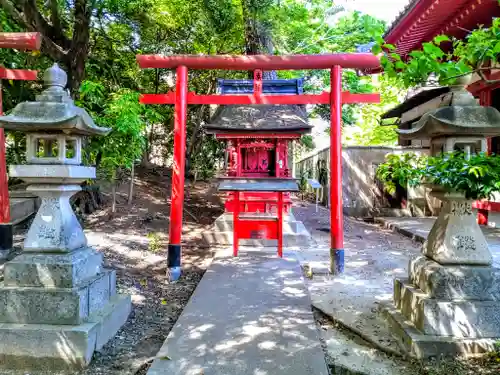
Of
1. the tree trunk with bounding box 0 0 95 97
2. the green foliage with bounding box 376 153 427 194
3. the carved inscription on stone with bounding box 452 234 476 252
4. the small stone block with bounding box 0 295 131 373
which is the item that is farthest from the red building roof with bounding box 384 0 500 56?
the tree trunk with bounding box 0 0 95 97

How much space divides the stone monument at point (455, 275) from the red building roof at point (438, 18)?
2.12 metres

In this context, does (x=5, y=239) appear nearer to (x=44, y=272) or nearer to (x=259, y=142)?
(x=44, y=272)

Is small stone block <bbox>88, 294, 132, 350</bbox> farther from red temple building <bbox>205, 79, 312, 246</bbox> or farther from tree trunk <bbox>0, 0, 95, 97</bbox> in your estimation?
tree trunk <bbox>0, 0, 95, 97</bbox>

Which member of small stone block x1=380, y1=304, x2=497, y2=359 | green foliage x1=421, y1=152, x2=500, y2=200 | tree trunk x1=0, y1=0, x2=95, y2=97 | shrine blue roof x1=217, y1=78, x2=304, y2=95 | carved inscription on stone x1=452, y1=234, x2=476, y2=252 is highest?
tree trunk x1=0, y1=0, x2=95, y2=97

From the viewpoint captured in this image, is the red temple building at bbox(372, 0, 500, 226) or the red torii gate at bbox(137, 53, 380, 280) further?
the red torii gate at bbox(137, 53, 380, 280)

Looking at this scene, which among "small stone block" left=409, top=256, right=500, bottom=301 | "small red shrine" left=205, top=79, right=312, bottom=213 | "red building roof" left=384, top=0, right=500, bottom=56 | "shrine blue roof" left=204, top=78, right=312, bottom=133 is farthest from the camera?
"small red shrine" left=205, top=79, right=312, bottom=213

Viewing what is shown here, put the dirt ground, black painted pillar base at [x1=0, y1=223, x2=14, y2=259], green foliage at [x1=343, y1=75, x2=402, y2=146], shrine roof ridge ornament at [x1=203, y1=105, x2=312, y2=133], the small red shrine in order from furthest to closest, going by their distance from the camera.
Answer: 1. green foliage at [x1=343, y1=75, x2=402, y2=146]
2. shrine roof ridge ornament at [x1=203, y1=105, x2=312, y2=133]
3. the small red shrine
4. black painted pillar base at [x1=0, y1=223, x2=14, y2=259]
5. the dirt ground

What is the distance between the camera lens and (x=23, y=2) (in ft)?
26.9

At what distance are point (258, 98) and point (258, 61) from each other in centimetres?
62

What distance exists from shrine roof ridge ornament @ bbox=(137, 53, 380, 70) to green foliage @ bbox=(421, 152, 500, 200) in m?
3.16

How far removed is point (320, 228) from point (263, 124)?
4.13 metres

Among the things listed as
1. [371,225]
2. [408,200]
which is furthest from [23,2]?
[408,200]

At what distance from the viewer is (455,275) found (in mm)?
3561

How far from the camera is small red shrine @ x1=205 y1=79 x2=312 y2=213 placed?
9820 mm
